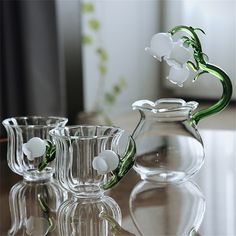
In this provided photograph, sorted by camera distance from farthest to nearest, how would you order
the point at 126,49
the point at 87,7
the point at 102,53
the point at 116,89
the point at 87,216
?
the point at 126,49 < the point at 116,89 < the point at 102,53 < the point at 87,7 < the point at 87,216

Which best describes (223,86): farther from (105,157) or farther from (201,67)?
(105,157)

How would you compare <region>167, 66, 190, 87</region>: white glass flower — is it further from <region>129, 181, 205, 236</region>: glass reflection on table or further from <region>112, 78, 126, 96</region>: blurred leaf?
<region>112, 78, 126, 96</region>: blurred leaf

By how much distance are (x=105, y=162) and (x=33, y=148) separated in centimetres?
16

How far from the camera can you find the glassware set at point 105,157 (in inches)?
32.5

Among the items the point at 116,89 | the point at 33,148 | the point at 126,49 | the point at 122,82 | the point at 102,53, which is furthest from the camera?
the point at 126,49

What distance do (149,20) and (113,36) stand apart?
0.41 m

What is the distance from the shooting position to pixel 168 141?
0.99 metres

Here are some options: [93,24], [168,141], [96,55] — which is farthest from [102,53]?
[168,141]

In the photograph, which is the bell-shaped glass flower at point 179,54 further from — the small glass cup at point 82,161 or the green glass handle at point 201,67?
the small glass cup at point 82,161

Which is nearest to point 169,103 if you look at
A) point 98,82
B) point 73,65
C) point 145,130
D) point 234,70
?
point 145,130

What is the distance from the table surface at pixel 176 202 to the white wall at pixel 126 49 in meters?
2.70

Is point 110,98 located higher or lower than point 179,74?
lower

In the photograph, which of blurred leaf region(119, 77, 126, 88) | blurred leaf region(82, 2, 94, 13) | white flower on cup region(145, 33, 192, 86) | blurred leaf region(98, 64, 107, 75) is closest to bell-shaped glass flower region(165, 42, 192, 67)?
white flower on cup region(145, 33, 192, 86)

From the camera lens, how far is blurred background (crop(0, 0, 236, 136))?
9.59ft
